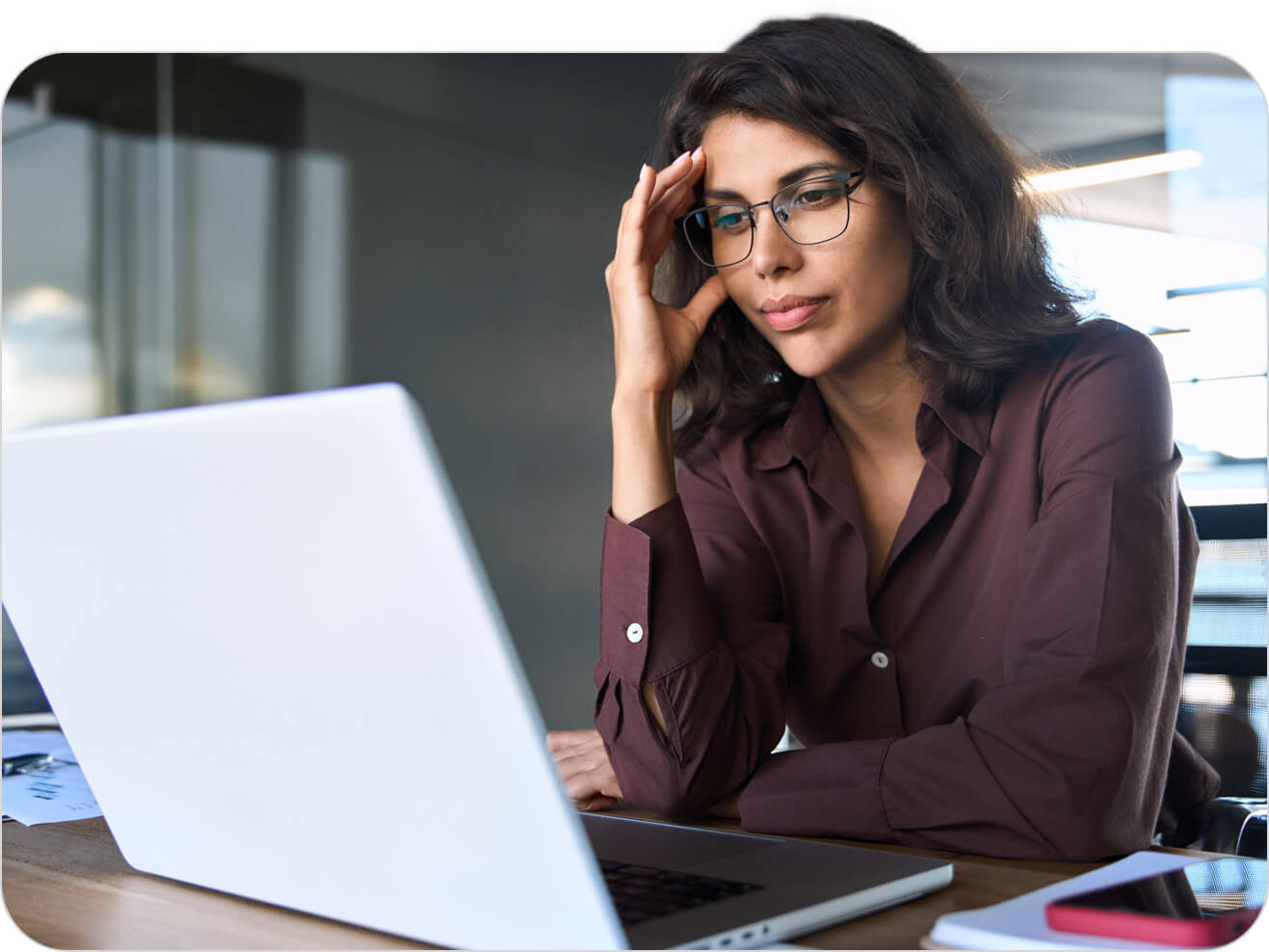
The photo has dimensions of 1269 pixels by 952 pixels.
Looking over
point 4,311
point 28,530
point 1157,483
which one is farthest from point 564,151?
point 28,530

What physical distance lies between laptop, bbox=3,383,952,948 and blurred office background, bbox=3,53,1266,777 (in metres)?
3.27

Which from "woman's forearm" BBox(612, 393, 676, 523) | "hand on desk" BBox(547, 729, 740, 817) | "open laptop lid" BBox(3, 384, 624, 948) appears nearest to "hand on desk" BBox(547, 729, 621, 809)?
"hand on desk" BBox(547, 729, 740, 817)

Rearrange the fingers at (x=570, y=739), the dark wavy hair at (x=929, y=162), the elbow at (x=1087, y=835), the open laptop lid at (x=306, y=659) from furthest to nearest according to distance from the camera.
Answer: the dark wavy hair at (x=929, y=162) → the fingers at (x=570, y=739) → the elbow at (x=1087, y=835) → the open laptop lid at (x=306, y=659)

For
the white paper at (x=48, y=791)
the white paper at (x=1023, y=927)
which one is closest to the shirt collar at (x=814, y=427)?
the white paper at (x=1023, y=927)

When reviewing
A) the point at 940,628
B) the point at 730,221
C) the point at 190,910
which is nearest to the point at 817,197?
the point at 730,221

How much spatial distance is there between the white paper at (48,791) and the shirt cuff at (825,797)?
58 cm

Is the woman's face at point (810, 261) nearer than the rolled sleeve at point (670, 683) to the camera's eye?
No

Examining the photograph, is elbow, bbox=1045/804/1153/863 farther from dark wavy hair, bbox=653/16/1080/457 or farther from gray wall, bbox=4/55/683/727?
gray wall, bbox=4/55/683/727

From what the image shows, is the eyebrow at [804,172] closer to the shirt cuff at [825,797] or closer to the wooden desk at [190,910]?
the shirt cuff at [825,797]

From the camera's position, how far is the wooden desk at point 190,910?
67cm

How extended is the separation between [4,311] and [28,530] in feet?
11.5

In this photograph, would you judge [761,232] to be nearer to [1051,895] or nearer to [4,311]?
[1051,895]

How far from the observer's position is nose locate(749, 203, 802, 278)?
1384mm

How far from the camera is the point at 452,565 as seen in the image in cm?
50
